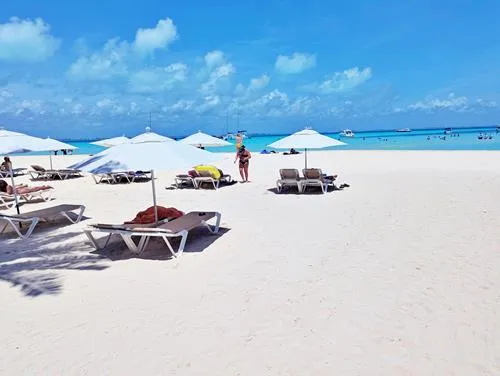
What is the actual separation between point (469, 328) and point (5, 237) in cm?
702

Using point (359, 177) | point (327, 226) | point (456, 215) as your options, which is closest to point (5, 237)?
point (327, 226)

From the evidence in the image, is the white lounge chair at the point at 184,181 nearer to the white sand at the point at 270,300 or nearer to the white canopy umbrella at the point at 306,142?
the white canopy umbrella at the point at 306,142

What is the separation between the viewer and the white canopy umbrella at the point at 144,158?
550cm

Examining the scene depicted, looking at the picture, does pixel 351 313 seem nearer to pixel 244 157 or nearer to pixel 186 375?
pixel 186 375

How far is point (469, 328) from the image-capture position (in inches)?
139

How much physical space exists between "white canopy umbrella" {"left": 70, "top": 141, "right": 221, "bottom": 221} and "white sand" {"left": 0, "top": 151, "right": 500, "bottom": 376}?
1253 mm

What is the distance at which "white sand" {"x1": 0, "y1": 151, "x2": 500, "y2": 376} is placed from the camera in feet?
10.4

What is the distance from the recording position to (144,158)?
18.5 feet

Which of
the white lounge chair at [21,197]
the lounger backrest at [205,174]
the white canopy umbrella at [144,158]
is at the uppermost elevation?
the white canopy umbrella at [144,158]

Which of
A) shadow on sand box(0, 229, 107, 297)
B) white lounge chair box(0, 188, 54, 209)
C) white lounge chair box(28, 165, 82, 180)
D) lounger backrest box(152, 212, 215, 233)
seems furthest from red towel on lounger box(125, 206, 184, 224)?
white lounge chair box(28, 165, 82, 180)

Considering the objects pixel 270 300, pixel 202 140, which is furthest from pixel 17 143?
pixel 202 140

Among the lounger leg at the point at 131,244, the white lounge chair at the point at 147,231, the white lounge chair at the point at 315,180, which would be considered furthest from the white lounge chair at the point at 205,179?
the lounger leg at the point at 131,244

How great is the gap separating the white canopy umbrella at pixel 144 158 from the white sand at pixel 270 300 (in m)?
1.25

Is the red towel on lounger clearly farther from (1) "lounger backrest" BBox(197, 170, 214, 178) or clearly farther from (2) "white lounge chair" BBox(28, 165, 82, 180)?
(2) "white lounge chair" BBox(28, 165, 82, 180)
